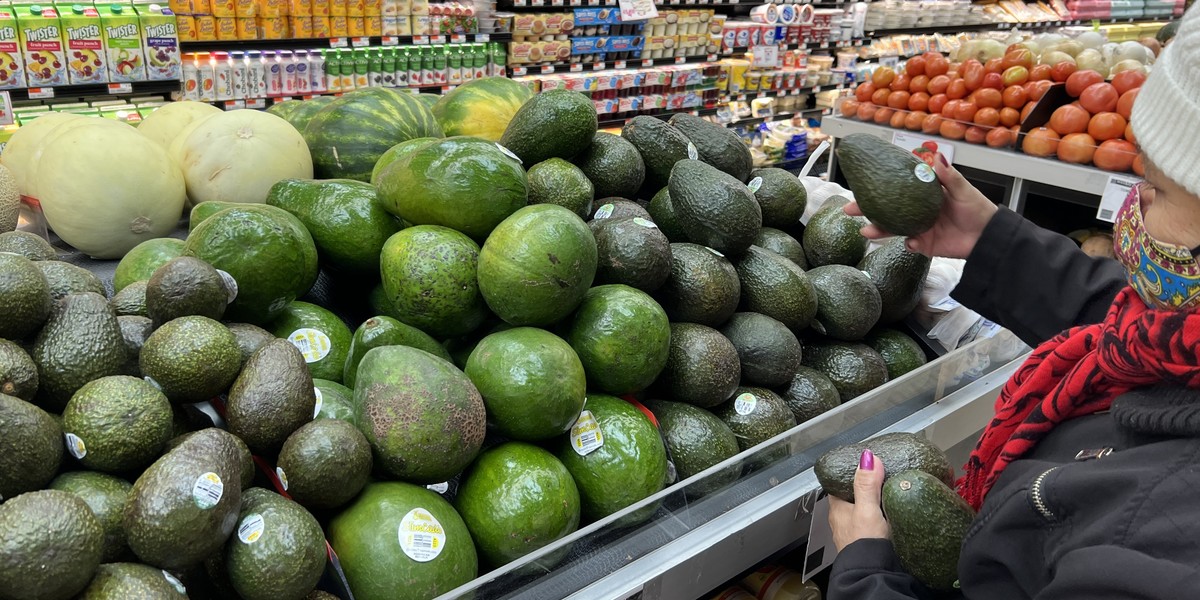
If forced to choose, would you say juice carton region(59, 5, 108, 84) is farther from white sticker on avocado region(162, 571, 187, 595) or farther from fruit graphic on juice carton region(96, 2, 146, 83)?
white sticker on avocado region(162, 571, 187, 595)

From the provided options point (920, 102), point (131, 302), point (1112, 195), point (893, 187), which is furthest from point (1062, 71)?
point (131, 302)

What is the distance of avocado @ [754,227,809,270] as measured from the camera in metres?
1.76

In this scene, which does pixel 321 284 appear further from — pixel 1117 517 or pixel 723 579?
pixel 1117 517

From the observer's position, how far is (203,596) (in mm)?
915

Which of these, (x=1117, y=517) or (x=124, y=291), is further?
(x=124, y=291)

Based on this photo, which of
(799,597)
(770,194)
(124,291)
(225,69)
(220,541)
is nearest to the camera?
(220,541)

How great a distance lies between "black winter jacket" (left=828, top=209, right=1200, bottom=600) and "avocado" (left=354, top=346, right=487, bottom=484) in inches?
20.6

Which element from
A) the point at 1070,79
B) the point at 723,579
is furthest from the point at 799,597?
the point at 1070,79

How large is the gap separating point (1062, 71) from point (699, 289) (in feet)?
10.4

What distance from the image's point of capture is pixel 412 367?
1.05 meters

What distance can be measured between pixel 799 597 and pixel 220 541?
1.16 m

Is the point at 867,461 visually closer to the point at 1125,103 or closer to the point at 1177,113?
the point at 1177,113

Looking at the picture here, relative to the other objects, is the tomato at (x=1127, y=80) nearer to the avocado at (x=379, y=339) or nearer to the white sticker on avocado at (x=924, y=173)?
the white sticker on avocado at (x=924, y=173)

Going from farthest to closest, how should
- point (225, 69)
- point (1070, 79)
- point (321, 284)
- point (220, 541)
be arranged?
point (225, 69) < point (1070, 79) < point (321, 284) < point (220, 541)
